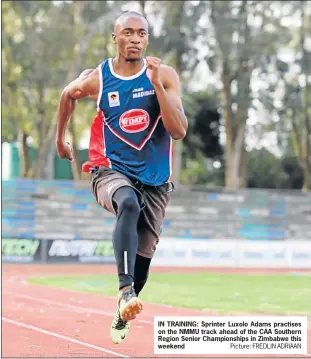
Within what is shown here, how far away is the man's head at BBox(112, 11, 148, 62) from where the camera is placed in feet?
17.5

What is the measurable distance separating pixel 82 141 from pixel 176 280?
924 inches

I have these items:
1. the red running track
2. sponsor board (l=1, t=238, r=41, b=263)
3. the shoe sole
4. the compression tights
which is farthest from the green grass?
the shoe sole

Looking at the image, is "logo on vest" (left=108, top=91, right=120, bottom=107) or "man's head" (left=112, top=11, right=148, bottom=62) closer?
"man's head" (left=112, top=11, right=148, bottom=62)

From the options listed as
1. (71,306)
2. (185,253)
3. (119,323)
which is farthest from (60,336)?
(185,253)

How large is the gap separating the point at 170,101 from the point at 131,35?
488 mm

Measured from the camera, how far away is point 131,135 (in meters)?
5.62

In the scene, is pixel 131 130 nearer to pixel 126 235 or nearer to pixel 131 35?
pixel 131 35

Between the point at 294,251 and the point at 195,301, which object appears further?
the point at 294,251

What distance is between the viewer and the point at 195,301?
1433 centimetres

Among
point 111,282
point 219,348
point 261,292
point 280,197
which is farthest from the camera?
point 280,197

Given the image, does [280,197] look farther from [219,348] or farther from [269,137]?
[219,348]

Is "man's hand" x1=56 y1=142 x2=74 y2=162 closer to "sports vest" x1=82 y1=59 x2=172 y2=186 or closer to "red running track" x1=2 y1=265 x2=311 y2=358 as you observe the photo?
"sports vest" x1=82 y1=59 x2=172 y2=186

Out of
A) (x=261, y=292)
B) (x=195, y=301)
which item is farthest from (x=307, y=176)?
(x=195, y=301)

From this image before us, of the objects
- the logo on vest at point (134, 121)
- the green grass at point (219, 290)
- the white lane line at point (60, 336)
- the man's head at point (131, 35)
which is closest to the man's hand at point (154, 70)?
the man's head at point (131, 35)
